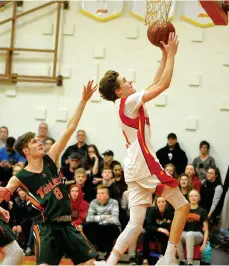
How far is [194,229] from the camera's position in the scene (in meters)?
10.2

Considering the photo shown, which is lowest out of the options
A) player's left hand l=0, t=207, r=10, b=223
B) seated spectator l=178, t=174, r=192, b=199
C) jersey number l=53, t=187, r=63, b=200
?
seated spectator l=178, t=174, r=192, b=199

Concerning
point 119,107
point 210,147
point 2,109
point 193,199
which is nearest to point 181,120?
point 210,147

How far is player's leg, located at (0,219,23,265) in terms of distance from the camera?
19.5 feet

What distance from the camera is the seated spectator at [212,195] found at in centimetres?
1124

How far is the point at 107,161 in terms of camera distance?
38.8 ft

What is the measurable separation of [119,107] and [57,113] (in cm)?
739

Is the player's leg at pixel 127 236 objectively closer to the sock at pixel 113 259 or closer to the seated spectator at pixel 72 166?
the sock at pixel 113 259

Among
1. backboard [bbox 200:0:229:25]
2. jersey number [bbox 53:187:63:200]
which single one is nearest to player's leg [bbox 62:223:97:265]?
jersey number [bbox 53:187:63:200]

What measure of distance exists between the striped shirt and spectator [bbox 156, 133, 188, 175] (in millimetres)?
2144

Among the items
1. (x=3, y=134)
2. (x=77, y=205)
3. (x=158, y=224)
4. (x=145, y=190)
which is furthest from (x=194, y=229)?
(x=3, y=134)

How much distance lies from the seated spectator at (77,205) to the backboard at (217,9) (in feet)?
16.0

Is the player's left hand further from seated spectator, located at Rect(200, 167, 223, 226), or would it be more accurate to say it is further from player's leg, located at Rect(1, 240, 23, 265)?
seated spectator, located at Rect(200, 167, 223, 226)

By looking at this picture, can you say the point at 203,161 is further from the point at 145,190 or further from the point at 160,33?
the point at 160,33

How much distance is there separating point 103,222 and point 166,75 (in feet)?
15.9
